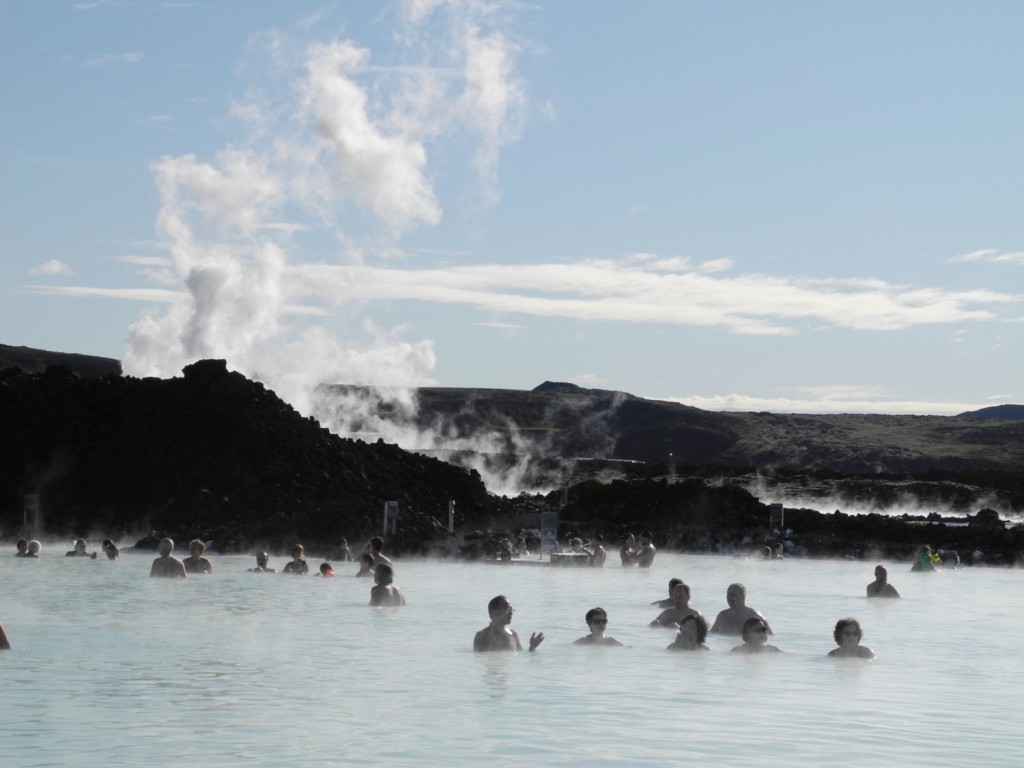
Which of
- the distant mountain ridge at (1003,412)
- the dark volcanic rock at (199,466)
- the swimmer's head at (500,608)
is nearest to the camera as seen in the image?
the swimmer's head at (500,608)

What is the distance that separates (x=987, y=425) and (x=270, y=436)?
98157mm

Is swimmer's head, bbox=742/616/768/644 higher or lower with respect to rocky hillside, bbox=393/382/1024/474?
lower

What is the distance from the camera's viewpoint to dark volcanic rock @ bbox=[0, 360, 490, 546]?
33.7m

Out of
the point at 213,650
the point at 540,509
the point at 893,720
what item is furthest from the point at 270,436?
the point at 893,720

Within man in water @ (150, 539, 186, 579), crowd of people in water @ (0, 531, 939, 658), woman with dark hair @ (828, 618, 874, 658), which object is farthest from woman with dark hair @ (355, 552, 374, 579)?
woman with dark hair @ (828, 618, 874, 658)

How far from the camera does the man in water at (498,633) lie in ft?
41.1

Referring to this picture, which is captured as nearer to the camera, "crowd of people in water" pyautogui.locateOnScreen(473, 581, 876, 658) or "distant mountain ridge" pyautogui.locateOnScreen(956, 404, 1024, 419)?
"crowd of people in water" pyautogui.locateOnScreen(473, 581, 876, 658)

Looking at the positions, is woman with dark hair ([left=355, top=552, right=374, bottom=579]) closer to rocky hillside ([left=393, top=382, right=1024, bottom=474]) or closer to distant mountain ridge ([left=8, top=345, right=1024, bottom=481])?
distant mountain ridge ([left=8, top=345, right=1024, bottom=481])

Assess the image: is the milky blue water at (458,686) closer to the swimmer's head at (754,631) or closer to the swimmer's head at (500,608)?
the swimmer's head at (754,631)

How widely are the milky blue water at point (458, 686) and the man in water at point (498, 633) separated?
199mm

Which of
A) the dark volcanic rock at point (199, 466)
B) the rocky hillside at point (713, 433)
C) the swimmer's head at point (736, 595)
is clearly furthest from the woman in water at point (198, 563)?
the rocky hillside at point (713, 433)

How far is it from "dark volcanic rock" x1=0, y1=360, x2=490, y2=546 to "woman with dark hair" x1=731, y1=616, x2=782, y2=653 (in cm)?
2005

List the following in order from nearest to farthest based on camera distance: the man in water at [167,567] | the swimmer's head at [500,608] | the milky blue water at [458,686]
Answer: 1. the milky blue water at [458,686]
2. the swimmer's head at [500,608]
3. the man in water at [167,567]

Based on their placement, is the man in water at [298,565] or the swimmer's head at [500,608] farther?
the man in water at [298,565]
